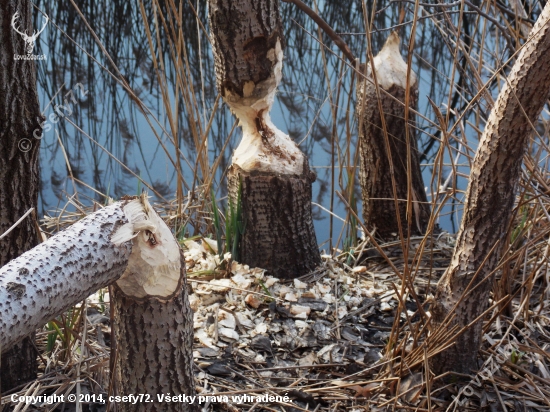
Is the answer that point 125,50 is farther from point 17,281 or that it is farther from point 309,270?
point 17,281

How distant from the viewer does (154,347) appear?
1.05 metres

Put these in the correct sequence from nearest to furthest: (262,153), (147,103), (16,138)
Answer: (16,138)
(262,153)
(147,103)

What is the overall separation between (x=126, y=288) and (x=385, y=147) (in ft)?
4.24

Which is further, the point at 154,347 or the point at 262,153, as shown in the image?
the point at 262,153

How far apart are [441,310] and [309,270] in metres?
0.64

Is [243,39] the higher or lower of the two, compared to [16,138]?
higher

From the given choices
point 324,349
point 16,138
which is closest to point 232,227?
point 324,349

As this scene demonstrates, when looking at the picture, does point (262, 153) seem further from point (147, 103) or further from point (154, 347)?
point (147, 103)

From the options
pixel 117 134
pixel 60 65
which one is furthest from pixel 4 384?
pixel 60 65

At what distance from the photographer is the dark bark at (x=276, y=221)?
1778mm

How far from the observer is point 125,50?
12.4 ft

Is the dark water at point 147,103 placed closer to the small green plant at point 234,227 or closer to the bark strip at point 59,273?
the small green plant at point 234,227

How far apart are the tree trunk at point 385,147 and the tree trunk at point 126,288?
1105mm

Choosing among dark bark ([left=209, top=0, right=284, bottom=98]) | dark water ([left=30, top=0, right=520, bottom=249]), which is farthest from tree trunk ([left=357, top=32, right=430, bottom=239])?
dark water ([left=30, top=0, right=520, bottom=249])
